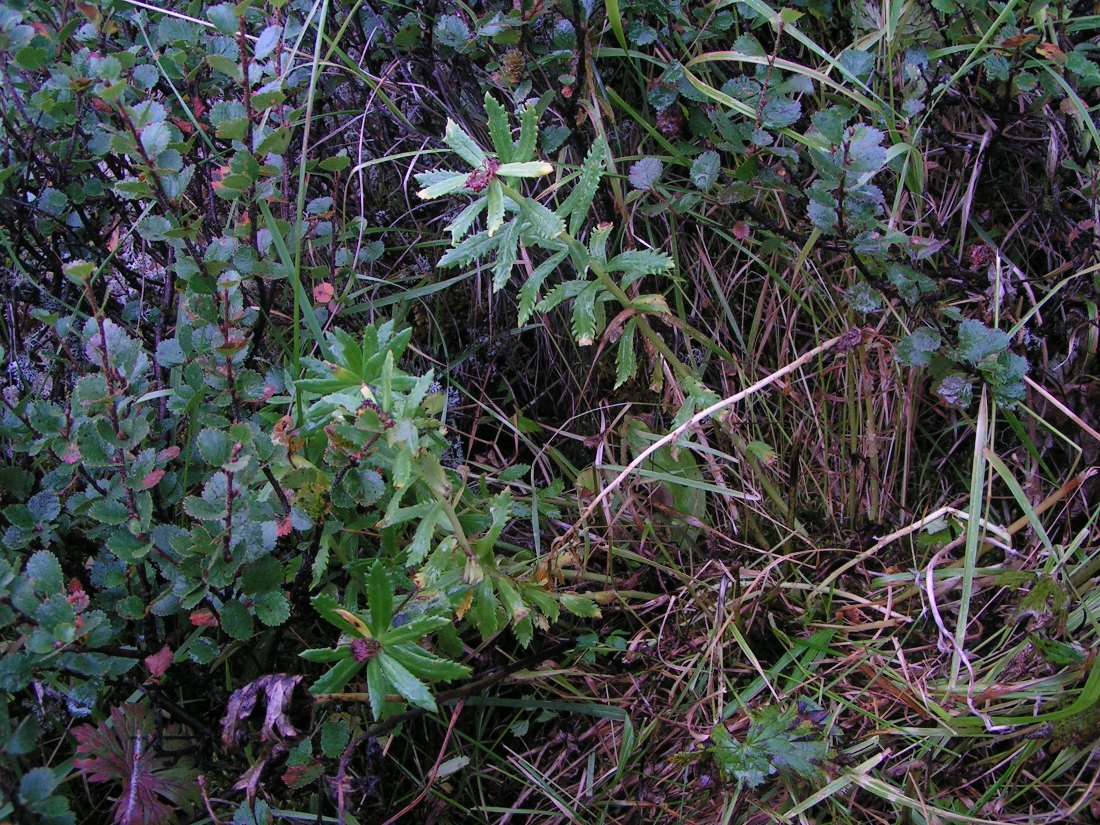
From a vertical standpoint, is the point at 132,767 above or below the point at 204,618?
below

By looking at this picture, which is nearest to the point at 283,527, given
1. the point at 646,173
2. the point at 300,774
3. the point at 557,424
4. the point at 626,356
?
the point at 300,774

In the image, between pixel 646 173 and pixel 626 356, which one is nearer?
pixel 626 356

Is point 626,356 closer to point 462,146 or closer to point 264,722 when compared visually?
point 462,146

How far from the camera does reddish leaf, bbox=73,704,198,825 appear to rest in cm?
139

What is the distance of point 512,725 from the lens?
1.73 metres

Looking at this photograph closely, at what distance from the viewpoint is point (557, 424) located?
2152 millimetres

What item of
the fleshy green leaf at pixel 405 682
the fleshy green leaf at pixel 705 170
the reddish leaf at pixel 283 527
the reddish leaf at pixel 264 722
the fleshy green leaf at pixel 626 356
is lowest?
the reddish leaf at pixel 264 722

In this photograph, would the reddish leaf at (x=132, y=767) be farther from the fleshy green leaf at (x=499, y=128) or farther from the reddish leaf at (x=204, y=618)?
the fleshy green leaf at (x=499, y=128)

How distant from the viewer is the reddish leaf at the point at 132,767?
1.39m

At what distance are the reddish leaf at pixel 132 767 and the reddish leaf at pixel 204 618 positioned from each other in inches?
6.9

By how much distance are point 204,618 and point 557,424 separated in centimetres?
96

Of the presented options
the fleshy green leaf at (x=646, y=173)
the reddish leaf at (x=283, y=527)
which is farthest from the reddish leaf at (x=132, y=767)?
the fleshy green leaf at (x=646, y=173)

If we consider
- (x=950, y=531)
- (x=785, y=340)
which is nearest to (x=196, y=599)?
(x=785, y=340)

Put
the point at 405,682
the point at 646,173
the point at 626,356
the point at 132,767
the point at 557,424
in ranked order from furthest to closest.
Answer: the point at 557,424, the point at 646,173, the point at 626,356, the point at 132,767, the point at 405,682
